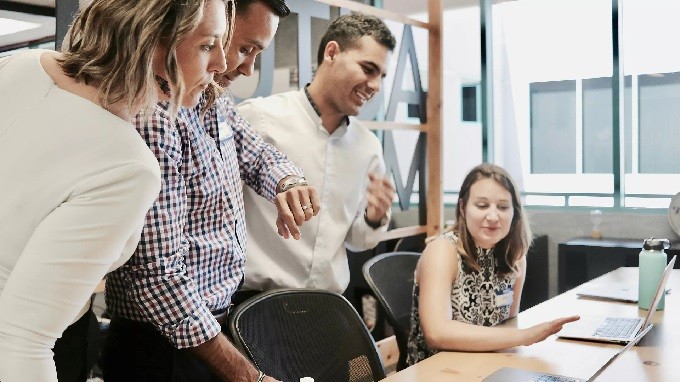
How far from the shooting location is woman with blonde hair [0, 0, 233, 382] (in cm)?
85

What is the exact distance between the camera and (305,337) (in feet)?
5.84

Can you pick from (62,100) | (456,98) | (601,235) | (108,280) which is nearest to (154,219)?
(108,280)

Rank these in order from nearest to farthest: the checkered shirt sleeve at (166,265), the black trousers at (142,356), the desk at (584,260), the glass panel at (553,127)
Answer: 1. the checkered shirt sleeve at (166,265)
2. the black trousers at (142,356)
3. the desk at (584,260)
4. the glass panel at (553,127)

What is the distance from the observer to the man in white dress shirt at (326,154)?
2.33 meters

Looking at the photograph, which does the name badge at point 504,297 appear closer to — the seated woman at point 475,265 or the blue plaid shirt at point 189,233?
the seated woman at point 475,265

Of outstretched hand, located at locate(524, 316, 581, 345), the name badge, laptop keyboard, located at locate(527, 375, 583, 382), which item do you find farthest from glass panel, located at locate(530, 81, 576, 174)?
laptop keyboard, located at locate(527, 375, 583, 382)

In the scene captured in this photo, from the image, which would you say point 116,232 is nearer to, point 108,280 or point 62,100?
point 62,100

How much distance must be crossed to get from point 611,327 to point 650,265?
1.03 feet

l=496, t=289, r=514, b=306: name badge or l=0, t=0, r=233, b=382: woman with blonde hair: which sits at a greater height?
l=0, t=0, r=233, b=382: woman with blonde hair

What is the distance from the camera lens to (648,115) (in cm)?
506

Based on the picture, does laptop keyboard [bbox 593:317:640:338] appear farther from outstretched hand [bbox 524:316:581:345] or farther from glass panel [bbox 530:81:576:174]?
glass panel [bbox 530:81:576:174]

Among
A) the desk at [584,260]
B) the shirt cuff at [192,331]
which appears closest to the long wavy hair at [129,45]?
the shirt cuff at [192,331]

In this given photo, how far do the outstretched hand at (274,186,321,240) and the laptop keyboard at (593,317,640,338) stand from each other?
0.87m

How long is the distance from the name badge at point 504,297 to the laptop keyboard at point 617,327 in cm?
31
